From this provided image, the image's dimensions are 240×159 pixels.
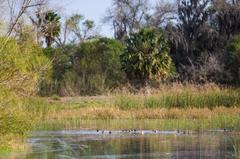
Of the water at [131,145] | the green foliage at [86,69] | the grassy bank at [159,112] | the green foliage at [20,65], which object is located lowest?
the water at [131,145]

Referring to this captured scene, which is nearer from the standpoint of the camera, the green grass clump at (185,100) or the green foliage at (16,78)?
the green foliage at (16,78)

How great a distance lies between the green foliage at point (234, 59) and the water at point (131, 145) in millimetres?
27940

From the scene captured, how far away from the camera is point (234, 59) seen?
54.9 meters

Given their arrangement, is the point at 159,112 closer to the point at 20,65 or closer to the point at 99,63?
the point at 20,65

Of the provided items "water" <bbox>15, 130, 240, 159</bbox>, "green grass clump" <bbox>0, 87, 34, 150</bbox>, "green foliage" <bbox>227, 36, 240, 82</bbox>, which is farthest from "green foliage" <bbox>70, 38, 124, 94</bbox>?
"green grass clump" <bbox>0, 87, 34, 150</bbox>

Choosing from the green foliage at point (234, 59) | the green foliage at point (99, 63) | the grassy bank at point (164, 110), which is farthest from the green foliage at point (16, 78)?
the green foliage at point (234, 59)

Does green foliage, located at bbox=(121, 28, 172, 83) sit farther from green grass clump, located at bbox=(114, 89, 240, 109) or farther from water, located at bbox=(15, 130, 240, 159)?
water, located at bbox=(15, 130, 240, 159)

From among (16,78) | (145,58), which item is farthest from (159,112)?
(145,58)

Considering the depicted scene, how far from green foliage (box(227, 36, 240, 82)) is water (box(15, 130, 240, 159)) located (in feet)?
91.7

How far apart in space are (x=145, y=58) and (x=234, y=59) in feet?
24.7

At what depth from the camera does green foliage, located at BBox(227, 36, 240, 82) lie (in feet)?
177

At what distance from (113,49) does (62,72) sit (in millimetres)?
5326

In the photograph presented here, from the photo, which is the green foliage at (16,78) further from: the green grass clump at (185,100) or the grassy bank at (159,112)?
the green grass clump at (185,100)

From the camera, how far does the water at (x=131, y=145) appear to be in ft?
62.7
